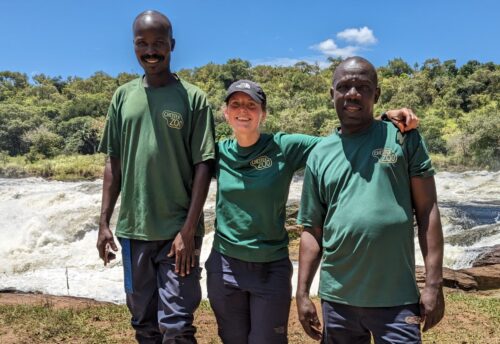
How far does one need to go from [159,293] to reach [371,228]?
110 cm

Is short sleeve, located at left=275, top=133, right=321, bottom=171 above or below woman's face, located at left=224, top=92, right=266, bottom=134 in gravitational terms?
below

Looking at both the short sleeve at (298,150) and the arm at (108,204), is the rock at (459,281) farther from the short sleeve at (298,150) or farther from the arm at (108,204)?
the arm at (108,204)

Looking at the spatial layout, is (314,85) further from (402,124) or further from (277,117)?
(402,124)

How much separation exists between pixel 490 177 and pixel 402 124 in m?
19.2

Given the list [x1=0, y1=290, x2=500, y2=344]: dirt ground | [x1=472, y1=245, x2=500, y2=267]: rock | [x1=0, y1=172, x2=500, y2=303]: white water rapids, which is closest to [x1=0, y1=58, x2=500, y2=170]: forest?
[x1=0, y1=172, x2=500, y2=303]: white water rapids

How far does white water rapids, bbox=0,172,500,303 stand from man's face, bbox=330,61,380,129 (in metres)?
5.50

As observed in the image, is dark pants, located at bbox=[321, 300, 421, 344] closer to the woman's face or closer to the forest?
the woman's face

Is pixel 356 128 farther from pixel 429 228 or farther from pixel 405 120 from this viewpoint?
pixel 429 228

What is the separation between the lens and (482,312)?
5078 mm

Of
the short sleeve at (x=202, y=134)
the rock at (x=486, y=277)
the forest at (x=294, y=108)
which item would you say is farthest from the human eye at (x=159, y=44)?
the forest at (x=294, y=108)

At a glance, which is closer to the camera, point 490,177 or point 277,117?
point 490,177

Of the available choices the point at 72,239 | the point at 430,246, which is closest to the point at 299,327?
the point at 430,246

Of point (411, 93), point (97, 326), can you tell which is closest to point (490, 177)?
point (97, 326)

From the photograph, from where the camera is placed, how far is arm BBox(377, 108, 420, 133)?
82.1 inches
